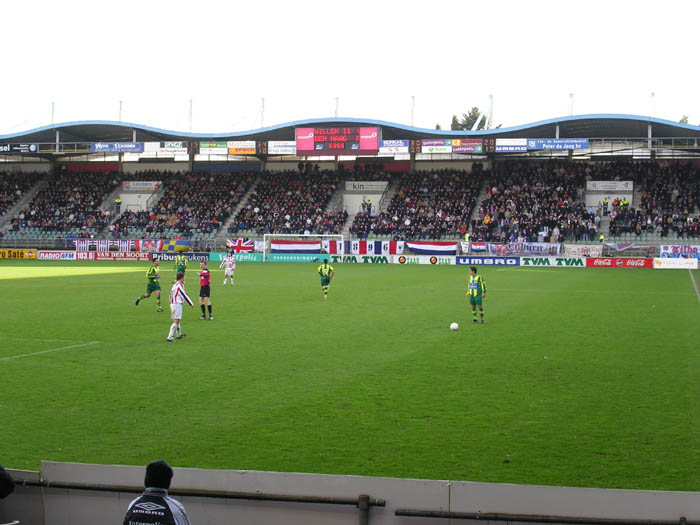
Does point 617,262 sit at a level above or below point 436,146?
below

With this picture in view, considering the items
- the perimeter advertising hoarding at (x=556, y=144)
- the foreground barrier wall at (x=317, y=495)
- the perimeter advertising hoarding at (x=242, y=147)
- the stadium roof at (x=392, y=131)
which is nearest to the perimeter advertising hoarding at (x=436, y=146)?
the stadium roof at (x=392, y=131)

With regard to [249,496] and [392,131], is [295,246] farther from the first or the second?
[249,496]

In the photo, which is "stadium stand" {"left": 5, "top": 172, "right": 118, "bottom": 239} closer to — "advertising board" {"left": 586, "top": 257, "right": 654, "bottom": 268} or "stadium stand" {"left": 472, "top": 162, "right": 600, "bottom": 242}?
"stadium stand" {"left": 472, "top": 162, "right": 600, "bottom": 242}

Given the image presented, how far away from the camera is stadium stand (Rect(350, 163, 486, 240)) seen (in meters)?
58.0

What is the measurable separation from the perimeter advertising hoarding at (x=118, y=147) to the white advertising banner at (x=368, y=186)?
62.8ft

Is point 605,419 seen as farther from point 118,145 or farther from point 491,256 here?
point 118,145

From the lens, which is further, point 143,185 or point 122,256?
point 143,185

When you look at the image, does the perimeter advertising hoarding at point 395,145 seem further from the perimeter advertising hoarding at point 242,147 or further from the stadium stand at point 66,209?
the stadium stand at point 66,209

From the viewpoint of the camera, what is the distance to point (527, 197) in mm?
59312

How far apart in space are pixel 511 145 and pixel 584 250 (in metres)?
11.3

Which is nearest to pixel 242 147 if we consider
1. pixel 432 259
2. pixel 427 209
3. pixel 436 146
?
pixel 436 146

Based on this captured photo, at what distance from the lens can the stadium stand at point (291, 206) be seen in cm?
6100

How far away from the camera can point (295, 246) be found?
5809cm

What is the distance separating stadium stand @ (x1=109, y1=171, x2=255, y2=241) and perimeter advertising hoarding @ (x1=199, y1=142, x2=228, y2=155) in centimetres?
542
